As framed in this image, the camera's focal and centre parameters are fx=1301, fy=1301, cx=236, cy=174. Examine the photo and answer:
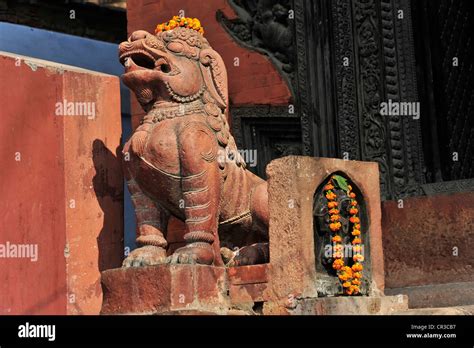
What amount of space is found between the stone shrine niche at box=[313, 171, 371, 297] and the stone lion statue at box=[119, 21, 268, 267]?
0.46m

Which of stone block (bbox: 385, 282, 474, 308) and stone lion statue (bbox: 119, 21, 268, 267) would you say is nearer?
stone lion statue (bbox: 119, 21, 268, 267)

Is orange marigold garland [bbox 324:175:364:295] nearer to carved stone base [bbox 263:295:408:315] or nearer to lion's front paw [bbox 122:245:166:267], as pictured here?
carved stone base [bbox 263:295:408:315]

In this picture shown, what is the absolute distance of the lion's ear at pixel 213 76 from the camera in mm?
8953

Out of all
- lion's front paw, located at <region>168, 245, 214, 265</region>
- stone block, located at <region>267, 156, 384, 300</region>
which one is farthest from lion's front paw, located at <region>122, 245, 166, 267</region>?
stone block, located at <region>267, 156, 384, 300</region>

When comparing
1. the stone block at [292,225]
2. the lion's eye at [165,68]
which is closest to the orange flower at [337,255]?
the stone block at [292,225]

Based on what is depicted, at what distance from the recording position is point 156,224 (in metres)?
8.83

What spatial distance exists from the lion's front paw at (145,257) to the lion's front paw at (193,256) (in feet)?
0.42

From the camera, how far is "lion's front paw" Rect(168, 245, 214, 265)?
27.2ft

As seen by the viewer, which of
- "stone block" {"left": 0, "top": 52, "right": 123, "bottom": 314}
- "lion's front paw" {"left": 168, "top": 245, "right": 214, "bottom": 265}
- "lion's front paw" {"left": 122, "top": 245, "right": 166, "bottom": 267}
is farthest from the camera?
"stone block" {"left": 0, "top": 52, "right": 123, "bottom": 314}

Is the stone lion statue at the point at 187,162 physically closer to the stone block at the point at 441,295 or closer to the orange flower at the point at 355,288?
the orange flower at the point at 355,288

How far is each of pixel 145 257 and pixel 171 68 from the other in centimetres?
131

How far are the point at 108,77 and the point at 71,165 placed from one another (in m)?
0.79
